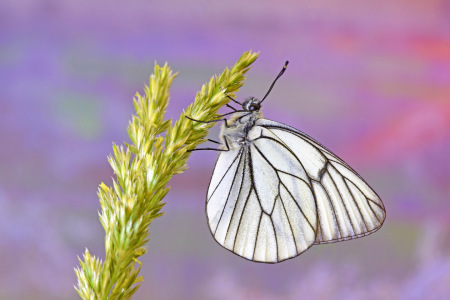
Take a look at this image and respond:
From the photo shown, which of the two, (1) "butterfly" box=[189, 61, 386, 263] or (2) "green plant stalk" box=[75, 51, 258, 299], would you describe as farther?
(1) "butterfly" box=[189, 61, 386, 263]

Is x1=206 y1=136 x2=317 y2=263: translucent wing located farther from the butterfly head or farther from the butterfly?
the butterfly head

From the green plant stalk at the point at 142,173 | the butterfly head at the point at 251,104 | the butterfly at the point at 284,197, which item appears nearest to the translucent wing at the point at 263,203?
the butterfly at the point at 284,197

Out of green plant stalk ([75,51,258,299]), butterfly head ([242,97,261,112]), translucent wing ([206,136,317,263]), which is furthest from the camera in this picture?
translucent wing ([206,136,317,263])

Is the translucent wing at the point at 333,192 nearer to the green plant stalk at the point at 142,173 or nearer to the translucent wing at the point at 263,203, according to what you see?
the translucent wing at the point at 263,203

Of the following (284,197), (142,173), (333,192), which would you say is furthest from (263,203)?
(142,173)

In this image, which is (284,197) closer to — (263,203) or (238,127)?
(263,203)

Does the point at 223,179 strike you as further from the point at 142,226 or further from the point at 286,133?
the point at 142,226

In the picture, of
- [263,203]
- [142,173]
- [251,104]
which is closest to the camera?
[142,173]

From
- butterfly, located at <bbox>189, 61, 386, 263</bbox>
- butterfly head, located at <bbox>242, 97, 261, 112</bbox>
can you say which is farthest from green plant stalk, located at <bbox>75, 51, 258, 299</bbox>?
butterfly, located at <bbox>189, 61, 386, 263</bbox>
